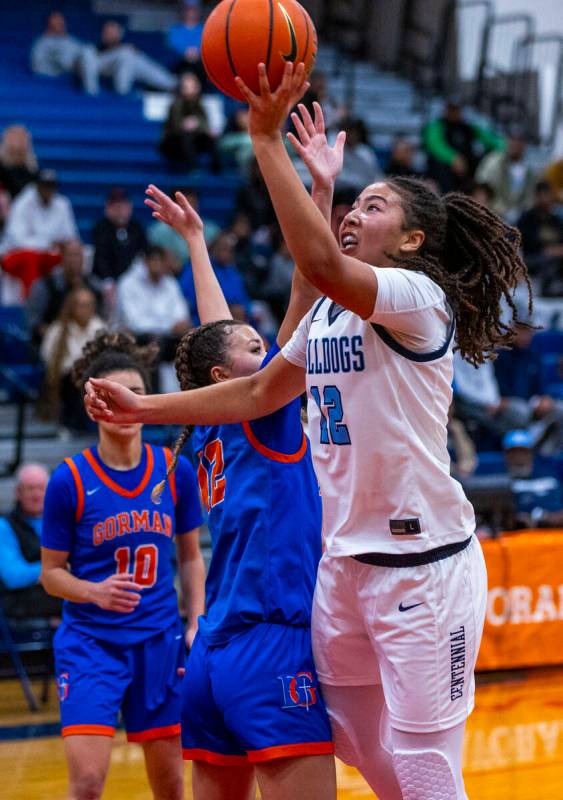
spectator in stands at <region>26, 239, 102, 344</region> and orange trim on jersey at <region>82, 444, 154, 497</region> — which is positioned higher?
orange trim on jersey at <region>82, 444, 154, 497</region>

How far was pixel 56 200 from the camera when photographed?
11.3 meters

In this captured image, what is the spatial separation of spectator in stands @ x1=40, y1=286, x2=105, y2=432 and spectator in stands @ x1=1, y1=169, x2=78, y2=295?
1274mm

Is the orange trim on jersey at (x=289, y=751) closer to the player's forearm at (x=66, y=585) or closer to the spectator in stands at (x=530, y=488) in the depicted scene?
the player's forearm at (x=66, y=585)

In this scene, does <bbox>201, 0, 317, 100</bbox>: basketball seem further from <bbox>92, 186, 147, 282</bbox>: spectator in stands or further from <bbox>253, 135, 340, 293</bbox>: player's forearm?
<bbox>92, 186, 147, 282</bbox>: spectator in stands

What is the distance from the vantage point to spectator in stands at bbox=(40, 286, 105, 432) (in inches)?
364

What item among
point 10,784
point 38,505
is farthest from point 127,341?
point 38,505

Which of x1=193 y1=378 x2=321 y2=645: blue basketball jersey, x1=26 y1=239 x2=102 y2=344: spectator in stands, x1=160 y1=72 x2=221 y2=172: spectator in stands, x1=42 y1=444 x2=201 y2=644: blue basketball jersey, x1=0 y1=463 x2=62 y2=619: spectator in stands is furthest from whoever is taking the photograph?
x1=160 y1=72 x2=221 y2=172: spectator in stands

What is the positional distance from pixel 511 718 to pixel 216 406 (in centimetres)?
422

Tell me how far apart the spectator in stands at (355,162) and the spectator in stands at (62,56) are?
337cm

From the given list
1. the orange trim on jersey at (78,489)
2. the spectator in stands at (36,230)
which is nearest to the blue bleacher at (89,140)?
the spectator in stands at (36,230)

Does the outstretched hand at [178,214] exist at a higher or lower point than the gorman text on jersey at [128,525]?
higher

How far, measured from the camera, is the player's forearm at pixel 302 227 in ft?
9.00

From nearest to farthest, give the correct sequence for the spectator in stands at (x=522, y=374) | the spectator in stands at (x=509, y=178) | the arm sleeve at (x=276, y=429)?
the arm sleeve at (x=276, y=429) < the spectator in stands at (x=522, y=374) < the spectator in stands at (x=509, y=178)

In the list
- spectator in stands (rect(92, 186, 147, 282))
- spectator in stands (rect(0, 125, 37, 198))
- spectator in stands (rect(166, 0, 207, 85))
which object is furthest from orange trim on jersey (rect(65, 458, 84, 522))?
spectator in stands (rect(166, 0, 207, 85))
